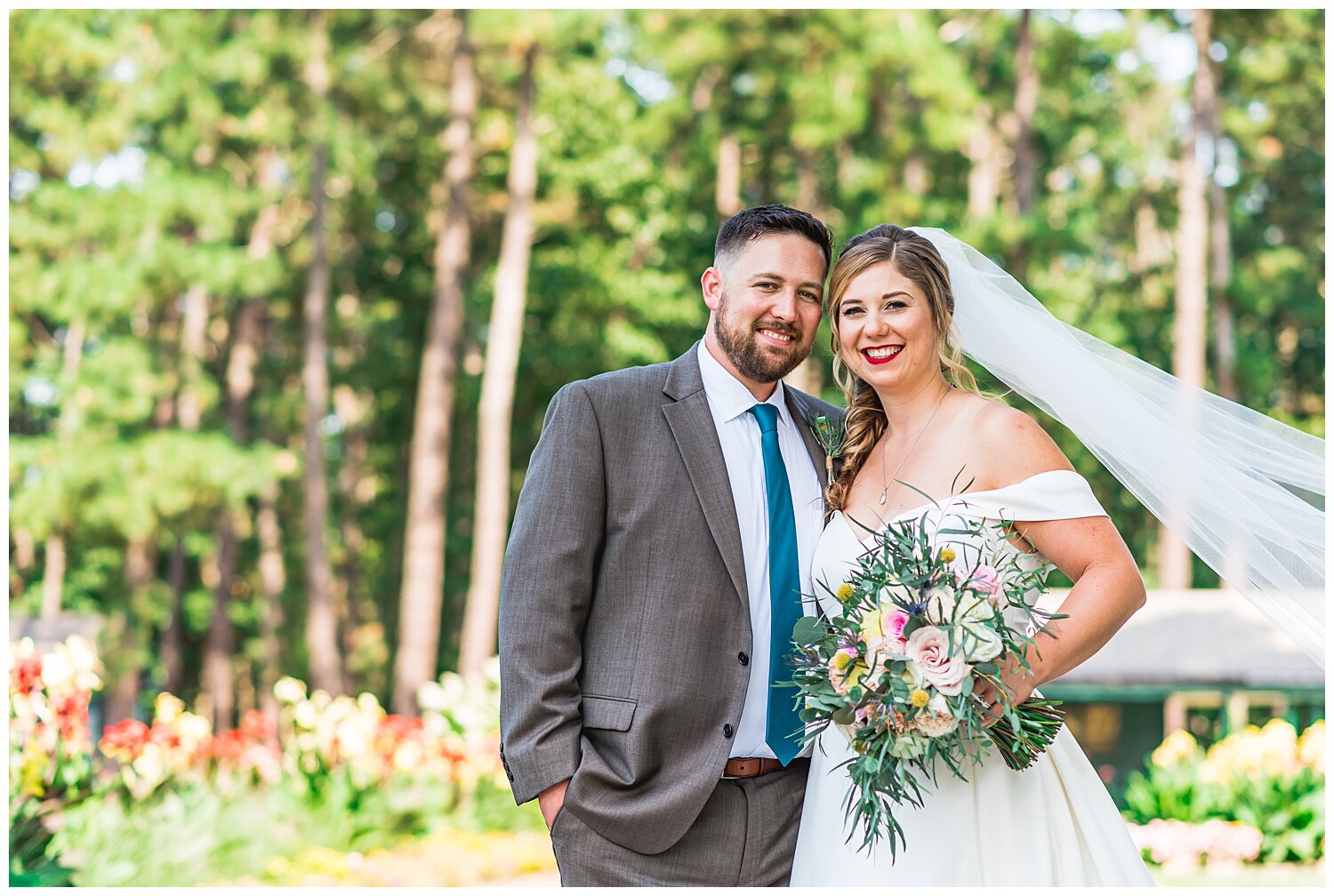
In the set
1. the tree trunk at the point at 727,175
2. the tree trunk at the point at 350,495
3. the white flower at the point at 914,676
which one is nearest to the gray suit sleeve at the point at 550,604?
the white flower at the point at 914,676

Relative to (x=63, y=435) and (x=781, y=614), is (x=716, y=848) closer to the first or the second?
(x=781, y=614)

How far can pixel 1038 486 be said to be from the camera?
3.26 m

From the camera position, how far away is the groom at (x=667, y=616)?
11.2ft

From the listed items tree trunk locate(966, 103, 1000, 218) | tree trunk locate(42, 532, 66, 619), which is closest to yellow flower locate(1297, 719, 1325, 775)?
tree trunk locate(966, 103, 1000, 218)

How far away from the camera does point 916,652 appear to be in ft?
9.64

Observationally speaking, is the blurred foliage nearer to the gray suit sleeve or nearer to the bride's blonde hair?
Result: the bride's blonde hair

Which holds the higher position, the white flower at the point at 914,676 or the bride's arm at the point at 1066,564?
the bride's arm at the point at 1066,564

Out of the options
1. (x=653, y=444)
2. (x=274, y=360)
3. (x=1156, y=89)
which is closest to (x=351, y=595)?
(x=274, y=360)

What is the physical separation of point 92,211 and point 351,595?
11737mm

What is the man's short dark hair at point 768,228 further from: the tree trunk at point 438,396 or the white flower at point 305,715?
the tree trunk at point 438,396

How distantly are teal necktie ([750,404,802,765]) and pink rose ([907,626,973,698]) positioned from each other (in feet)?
2.01

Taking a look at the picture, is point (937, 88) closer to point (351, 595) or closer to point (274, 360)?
point (274, 360)

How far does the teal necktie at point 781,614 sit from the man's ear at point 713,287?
1.77 feet

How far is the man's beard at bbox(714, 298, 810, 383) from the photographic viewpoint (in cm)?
368
